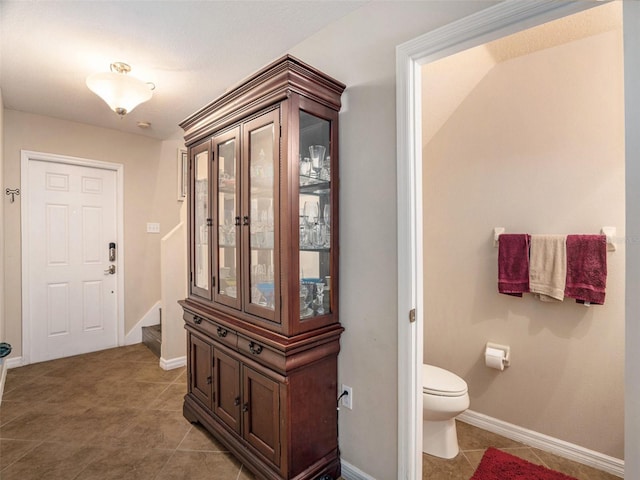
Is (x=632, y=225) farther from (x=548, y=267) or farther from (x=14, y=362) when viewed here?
(x=14, y=362)

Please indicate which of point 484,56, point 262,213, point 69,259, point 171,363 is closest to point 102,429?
point 171,363

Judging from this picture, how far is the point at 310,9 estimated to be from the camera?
5.80ft

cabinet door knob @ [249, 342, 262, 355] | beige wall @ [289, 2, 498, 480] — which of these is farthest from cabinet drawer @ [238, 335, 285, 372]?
beige wall @ [289, 2, 498, 480]

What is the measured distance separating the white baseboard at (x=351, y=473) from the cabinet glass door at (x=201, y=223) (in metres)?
1.27

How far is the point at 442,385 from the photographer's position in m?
1.93

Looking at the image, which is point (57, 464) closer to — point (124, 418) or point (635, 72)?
point (124, 418)

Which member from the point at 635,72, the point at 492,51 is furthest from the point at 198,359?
the point at 492,51

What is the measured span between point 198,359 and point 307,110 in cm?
178

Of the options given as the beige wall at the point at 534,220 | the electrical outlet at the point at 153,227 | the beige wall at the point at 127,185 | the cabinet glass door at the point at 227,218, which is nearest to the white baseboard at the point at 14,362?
the beige wall at the point at 127,185

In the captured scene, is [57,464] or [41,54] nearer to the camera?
[57,464]

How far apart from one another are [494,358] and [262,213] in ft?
5.82

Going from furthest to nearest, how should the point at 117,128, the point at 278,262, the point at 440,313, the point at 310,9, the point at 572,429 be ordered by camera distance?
the point at 117,128 → the point at 440,313 → the point at 572,429 → the point at 310,9 → the point at 278,262

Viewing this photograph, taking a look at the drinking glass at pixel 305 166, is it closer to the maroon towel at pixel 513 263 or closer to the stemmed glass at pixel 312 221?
the stemmed glass at pixel 312 221

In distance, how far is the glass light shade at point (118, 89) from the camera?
6.91 ft
